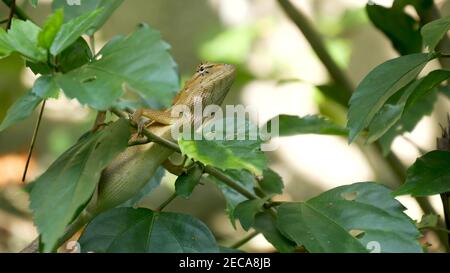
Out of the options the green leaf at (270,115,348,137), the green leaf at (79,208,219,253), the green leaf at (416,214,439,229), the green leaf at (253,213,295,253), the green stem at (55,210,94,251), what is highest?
the green leaf at (270,115,348,137)

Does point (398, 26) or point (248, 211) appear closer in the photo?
Answer: point (248, 211)

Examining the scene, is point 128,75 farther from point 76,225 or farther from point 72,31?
point 76,225

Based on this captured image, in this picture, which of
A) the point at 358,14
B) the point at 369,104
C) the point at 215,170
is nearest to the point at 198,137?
the point at 215,170

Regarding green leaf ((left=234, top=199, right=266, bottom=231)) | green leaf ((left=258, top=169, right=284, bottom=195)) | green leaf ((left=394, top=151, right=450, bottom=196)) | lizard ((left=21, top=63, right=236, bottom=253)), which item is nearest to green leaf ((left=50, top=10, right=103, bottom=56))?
lizard ((left=21, top=63, right=236, bottom=253))

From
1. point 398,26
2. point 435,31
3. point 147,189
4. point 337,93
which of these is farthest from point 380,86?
point 337,93

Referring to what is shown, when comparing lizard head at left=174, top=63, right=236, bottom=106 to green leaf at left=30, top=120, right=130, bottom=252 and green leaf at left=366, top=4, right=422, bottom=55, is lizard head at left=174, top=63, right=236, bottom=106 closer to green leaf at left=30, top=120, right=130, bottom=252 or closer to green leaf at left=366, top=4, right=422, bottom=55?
green leaf at left=366, top=4, right=422, bottom=55

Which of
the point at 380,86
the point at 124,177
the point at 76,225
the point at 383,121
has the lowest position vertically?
the point at 76,225
